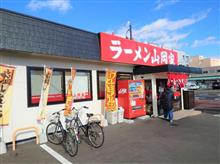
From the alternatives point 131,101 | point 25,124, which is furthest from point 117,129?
point 25,124

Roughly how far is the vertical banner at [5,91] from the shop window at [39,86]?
2.75ft

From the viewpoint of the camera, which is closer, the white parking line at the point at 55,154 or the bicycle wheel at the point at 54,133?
the white parking line at the point at 55,154

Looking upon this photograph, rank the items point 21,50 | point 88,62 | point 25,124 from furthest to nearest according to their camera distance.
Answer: point 88,62 < point 25,124 < point 21,50

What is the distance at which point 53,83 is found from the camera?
7.81 metres

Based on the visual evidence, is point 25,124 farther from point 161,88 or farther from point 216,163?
point 161,88

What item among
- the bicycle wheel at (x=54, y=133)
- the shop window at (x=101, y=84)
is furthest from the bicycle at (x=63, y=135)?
the shop window at (x=101, y=84)

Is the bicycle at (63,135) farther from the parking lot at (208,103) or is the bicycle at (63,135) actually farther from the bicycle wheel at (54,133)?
the parking lot at (208,103)

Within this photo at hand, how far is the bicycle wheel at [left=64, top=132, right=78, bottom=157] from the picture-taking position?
211 inches

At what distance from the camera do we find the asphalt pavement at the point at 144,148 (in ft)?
16.7

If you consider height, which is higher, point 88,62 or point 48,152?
point 88,62

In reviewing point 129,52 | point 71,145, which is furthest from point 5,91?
point 129,52

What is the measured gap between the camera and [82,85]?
8.84 meters

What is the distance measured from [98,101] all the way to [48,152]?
396 cm

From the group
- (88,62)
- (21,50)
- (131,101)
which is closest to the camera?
(21,50)
